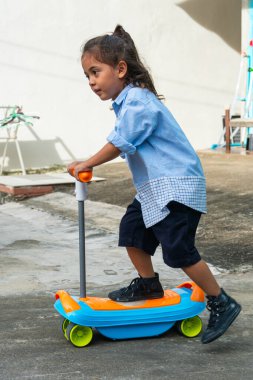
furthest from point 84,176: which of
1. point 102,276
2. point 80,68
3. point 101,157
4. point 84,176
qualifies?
point 80,68

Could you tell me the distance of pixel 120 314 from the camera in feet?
12.5

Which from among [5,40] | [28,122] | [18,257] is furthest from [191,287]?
[5,40]

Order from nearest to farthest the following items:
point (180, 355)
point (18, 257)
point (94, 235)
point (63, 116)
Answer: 1. point (180, 355)
2. point (18, 257)
3. point (94, 235)
4. point (63, 116)

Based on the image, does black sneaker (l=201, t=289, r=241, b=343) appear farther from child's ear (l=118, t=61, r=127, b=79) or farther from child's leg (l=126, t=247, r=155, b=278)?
child's ear (l=118, t=61, r=127, b=79)

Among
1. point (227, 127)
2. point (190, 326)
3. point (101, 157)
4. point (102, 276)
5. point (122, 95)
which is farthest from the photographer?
point (227, 127)

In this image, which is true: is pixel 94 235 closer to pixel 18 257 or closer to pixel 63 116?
pixel 18 257

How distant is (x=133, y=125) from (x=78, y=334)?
3.34 ft

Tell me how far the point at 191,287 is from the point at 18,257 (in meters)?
2.30

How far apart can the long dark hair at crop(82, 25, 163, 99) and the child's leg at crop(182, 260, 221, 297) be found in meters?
0.86

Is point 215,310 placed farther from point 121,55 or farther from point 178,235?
point 121,55

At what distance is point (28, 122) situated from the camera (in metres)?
10.6

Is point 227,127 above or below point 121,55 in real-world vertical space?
below

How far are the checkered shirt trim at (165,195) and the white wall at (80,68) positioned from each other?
749 centimetres

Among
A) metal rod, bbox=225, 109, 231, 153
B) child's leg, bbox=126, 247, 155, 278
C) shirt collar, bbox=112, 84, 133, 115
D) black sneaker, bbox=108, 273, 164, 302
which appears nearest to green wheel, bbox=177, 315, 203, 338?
black sneaker, bbox=108, 273, 164, 302
